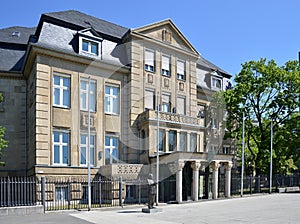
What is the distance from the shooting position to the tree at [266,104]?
3362 centimetres

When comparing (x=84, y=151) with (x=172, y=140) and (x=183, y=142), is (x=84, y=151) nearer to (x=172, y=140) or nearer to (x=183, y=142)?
(x=172, y=140)

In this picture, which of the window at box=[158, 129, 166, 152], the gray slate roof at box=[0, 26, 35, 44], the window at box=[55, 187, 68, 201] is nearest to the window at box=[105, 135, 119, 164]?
the window at box=[158, 129, 166, 152]

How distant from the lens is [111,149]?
27266mm

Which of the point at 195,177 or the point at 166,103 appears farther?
the point at 166,103

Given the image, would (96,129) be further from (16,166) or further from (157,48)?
(157,48)

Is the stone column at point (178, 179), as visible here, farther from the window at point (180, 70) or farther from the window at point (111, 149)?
the window at point (180, 70)

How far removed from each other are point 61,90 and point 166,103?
29.7 ft

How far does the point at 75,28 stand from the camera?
1064 inches

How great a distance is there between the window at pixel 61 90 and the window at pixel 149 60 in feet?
22.3

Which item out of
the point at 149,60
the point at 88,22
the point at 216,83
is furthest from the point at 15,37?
the point at 216,83

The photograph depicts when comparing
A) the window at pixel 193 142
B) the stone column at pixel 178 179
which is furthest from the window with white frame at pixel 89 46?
the stone column at pixel 178 179

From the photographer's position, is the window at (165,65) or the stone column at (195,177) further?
the window at (165,65)

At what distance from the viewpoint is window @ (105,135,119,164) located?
27.0m

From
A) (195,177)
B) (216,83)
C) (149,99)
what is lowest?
(195,177)
